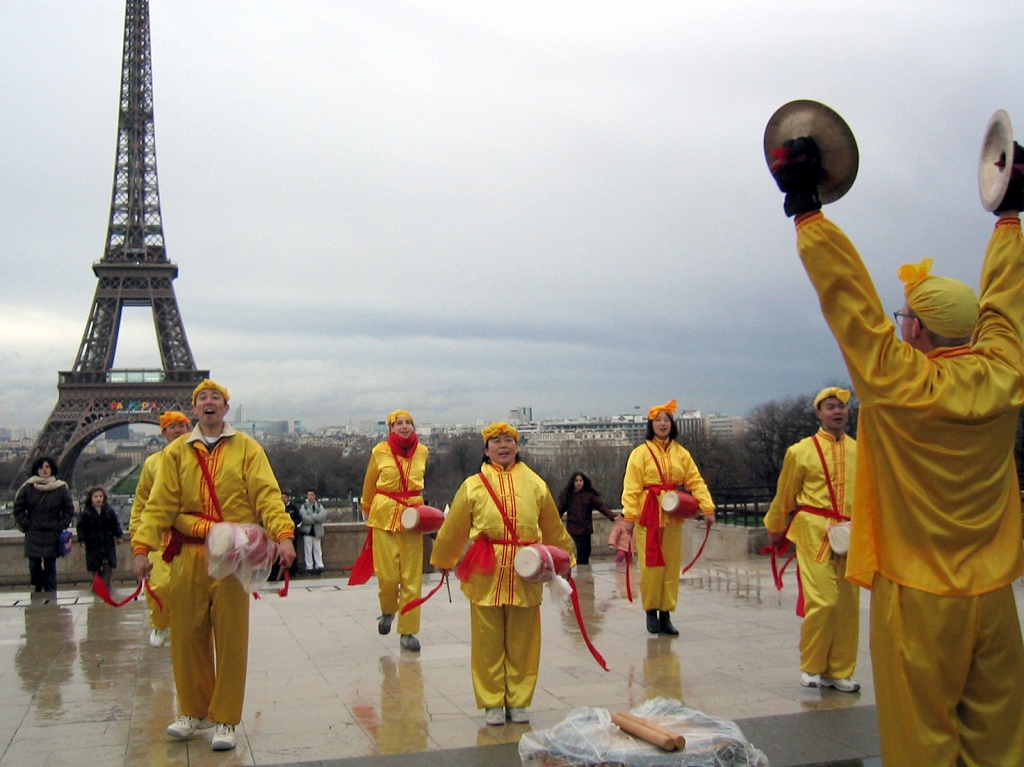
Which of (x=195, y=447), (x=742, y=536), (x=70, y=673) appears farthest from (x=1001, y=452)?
(x=742, y=536)

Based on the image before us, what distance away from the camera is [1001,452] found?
3568mm

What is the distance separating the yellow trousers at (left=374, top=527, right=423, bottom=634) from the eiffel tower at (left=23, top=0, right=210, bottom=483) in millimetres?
47598

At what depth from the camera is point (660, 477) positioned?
9312 mm

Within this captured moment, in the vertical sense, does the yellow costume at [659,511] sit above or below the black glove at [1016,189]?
below

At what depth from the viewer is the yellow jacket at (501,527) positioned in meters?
6.14

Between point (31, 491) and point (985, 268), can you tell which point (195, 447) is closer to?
point (985, 268)

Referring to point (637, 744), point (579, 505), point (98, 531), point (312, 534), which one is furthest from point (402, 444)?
point (312, 534)

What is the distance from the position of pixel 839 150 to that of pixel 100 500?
11.3 metres

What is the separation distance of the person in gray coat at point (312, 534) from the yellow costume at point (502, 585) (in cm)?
913

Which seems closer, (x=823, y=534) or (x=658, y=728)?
(x=658, y=728)

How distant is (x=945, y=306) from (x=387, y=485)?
21.3ft

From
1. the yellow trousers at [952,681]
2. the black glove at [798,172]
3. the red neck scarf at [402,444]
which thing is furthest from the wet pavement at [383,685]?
the black glove at [798,172]

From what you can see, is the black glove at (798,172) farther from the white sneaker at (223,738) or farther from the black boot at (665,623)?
the black boot at (665,623)

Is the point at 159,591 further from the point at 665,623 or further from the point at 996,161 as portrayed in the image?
the point at 996,161
